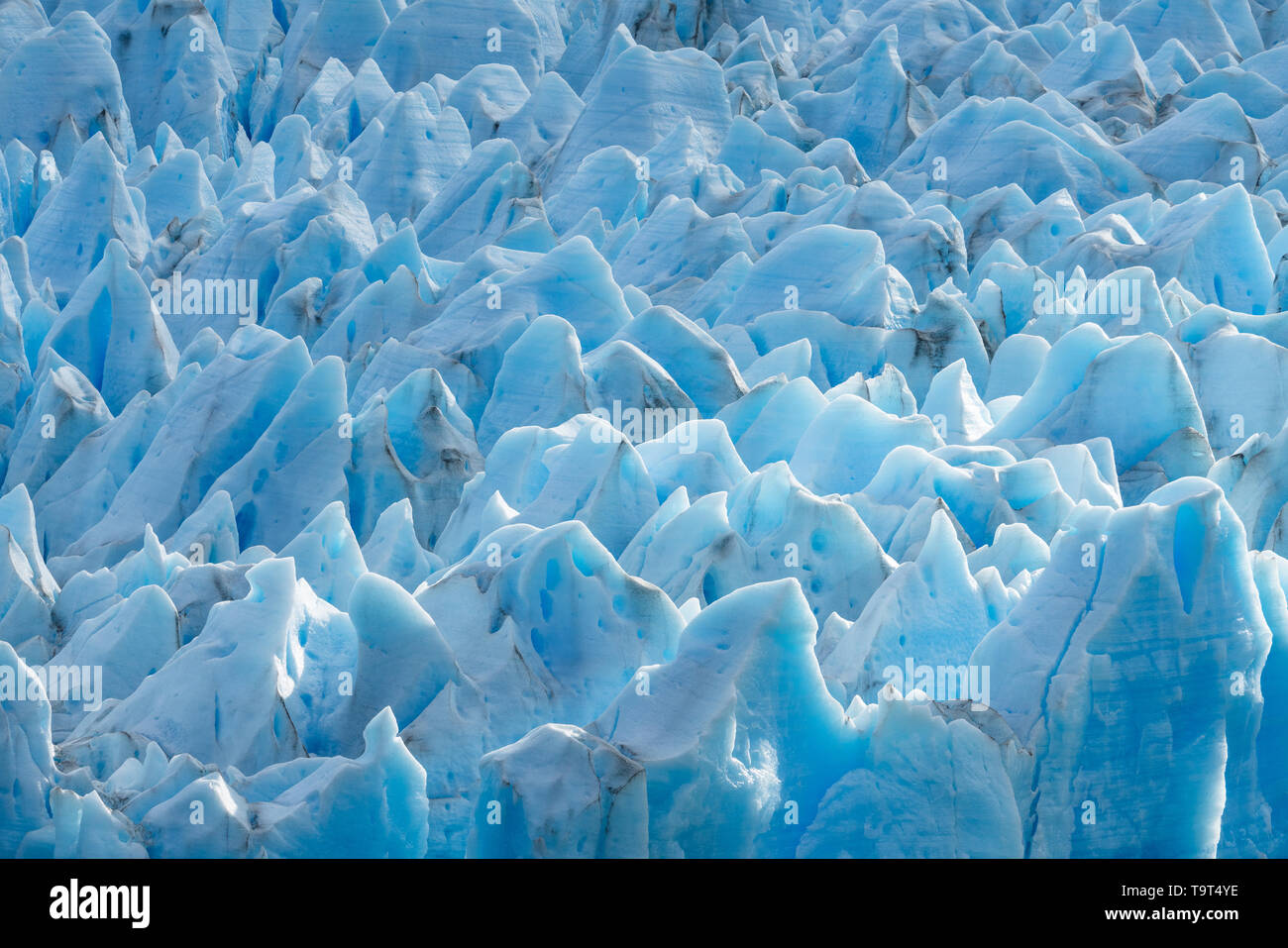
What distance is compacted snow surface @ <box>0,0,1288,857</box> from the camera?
5.71m

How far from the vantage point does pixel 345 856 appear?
5.58 metres

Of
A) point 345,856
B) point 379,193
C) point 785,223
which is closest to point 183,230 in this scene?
point 379,193

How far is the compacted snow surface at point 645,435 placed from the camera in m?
5.71

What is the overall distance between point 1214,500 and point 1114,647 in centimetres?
61

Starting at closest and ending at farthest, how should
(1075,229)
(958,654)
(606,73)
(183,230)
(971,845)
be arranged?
(971,845)
(958,654)
(1075,229)
(183,230)
(606,73)

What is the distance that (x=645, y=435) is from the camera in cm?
917

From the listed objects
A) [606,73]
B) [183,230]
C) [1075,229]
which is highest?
[606,73]

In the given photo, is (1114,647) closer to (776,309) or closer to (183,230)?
(776,309)

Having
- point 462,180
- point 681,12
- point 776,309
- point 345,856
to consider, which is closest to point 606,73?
point 462,180

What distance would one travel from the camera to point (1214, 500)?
5750 millimetres

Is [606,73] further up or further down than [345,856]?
further up
